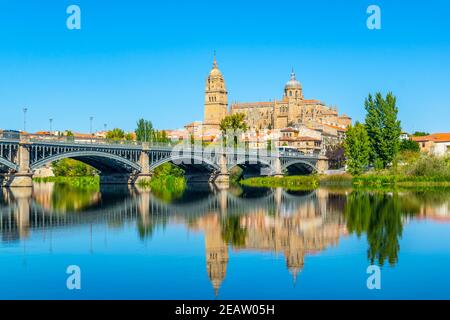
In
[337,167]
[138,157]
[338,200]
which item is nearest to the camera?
[338,200]

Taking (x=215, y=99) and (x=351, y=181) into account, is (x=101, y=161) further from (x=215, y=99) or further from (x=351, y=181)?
(x=215, y=99)

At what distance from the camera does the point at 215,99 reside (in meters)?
170

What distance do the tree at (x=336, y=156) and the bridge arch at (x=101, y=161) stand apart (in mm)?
46545

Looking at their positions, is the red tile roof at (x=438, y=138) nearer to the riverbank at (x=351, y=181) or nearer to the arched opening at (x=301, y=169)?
the arched opening at (x=301, y=169)

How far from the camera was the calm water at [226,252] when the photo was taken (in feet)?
59.3

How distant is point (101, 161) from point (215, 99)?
96.1 m

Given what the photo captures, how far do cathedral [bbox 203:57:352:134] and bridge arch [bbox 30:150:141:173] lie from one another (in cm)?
8360

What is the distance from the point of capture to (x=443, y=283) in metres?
18.7

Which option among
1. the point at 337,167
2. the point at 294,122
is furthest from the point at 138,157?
the point at 294,122

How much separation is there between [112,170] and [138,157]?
4289 millimetres

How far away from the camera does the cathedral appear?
548 feet

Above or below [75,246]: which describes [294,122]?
above

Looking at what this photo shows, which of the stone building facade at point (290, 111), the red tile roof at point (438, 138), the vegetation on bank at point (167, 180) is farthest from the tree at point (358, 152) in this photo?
the stone building facade at point (290, 111)
